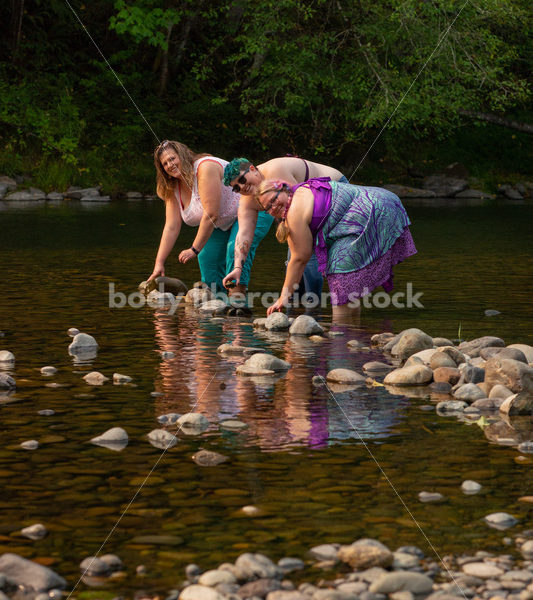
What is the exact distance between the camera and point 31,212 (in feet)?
66.2

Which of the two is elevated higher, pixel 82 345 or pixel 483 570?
pixel 483 570

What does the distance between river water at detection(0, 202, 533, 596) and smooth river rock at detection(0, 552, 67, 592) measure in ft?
0.20

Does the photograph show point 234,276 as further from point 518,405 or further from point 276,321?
point 518,405

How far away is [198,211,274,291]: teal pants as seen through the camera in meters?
8.76

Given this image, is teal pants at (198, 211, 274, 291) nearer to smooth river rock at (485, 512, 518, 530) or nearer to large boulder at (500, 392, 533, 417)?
large boulder at (500, 392, 533, 417)

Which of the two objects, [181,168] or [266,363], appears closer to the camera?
[266,363]

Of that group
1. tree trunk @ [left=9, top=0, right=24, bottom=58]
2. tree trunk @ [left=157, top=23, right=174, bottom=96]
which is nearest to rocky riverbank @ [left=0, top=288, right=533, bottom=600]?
tree trunk @ [left=9, top=0, right=24, bottom=58]

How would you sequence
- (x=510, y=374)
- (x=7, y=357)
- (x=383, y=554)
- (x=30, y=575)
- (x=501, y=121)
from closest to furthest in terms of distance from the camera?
1. (x=30, y=575)
2. (x=383, y=554)
3. (x=510, y=374)
4. (x=7, y=357)
5. (x=501, y=121)

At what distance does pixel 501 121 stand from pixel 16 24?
41.6 feet

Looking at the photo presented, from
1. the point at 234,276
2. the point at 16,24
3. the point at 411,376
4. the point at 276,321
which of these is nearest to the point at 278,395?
the point at 411,376

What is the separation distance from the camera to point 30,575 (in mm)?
3229

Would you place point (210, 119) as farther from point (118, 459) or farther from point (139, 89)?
point (118, 459)

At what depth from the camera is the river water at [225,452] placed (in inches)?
141

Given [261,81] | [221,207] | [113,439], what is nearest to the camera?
[113,439]
